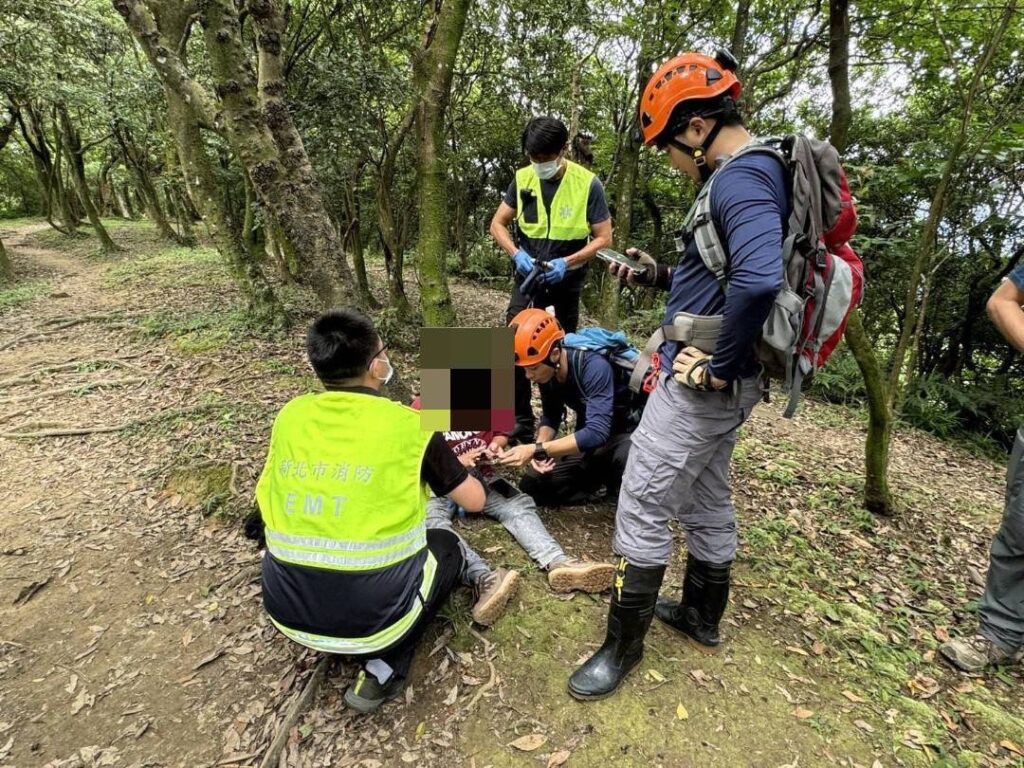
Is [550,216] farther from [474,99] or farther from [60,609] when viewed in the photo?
[474,99]

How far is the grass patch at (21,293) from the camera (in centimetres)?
1035

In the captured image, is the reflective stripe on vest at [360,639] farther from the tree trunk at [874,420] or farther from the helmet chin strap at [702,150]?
the tree trunk at [874,420]

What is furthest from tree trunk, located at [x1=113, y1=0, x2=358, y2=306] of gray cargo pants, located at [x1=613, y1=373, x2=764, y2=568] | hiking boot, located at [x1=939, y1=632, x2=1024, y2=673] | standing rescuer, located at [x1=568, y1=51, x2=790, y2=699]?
hiking boot, located at [x1=939, y1=632, x2=1024, y2=673]

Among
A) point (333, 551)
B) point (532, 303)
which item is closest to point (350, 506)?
point (333, 551)

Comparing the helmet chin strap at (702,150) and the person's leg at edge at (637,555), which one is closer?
the helmet chin strap at (702,150)

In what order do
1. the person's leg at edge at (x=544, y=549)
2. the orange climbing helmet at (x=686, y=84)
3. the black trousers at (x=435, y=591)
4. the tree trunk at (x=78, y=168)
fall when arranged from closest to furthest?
the orange climbing helmet at (x=686, y=84), the black trousers at (x=435, y=591), the person's leg at edge at (x=544, y=549), the tree trunk at (x=78, y=168)

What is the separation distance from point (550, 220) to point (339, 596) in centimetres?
317

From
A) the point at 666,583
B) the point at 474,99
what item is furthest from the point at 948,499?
the point at 474,99

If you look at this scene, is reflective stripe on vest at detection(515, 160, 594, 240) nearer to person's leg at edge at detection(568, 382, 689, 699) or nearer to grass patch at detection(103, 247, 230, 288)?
person's leg at edge at detection(568, 382, 689, 699)

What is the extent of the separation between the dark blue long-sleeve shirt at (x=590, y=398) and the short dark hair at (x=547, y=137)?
5.39 feet

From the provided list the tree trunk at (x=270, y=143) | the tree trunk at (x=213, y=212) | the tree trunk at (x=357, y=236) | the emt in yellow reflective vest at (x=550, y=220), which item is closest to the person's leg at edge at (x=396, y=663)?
the emt in yellow reflective vest at (x=550, y=220)

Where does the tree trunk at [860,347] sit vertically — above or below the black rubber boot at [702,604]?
above

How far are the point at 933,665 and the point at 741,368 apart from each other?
240cm

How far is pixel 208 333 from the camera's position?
295 inches
